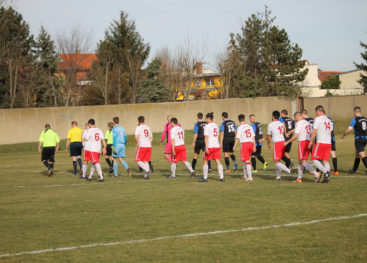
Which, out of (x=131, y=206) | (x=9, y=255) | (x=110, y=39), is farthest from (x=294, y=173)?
(x=110, y=39)

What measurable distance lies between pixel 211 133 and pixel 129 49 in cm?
4396

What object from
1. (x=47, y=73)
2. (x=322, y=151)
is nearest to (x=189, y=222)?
(x=322, y=151)

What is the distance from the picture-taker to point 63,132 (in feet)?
132

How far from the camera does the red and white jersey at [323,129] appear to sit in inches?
489

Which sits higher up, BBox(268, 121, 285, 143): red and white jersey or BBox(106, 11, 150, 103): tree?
BBox(106, 11, 150, 103): tree

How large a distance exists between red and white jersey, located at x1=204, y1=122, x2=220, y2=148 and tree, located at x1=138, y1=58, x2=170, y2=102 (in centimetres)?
4111

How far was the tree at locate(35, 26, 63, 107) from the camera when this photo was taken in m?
49.3

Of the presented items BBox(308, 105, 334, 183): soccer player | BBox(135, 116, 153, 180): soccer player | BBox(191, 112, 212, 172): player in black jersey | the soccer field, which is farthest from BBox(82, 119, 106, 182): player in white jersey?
BBox(308, 105, 334, 183): soccer player

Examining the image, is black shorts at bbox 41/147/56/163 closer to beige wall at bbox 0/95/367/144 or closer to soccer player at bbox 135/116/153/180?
soccer player at bbox 135/116/153/180

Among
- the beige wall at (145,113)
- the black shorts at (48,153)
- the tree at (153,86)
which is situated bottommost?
the black shorts at (48,153)

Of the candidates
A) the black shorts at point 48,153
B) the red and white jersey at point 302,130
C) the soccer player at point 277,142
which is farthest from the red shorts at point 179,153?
the black shorts at point 48,153

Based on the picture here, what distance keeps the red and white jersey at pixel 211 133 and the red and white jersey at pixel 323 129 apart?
9.62 feet

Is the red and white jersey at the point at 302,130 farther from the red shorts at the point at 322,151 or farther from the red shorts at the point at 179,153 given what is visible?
the red shorts at the point at 179,153

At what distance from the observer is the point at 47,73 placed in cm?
5075
